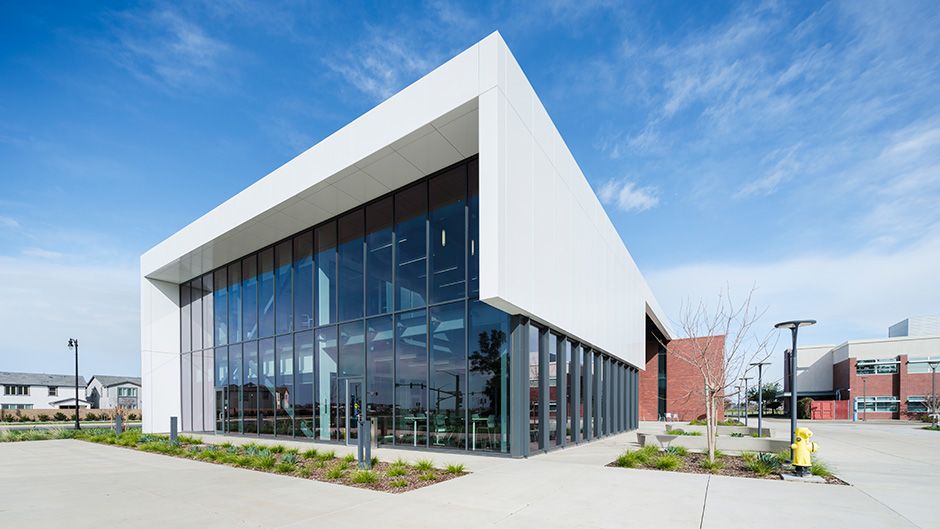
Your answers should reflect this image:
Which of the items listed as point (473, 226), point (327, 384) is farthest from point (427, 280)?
point (327, 384)

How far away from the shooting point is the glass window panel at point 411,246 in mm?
16125

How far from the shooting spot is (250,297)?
76.1 ft

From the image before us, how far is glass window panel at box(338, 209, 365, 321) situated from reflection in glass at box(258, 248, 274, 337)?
483 centimetres

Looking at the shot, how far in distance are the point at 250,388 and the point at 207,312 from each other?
576 cm

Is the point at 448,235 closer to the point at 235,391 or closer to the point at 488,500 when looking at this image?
the point at 488,500

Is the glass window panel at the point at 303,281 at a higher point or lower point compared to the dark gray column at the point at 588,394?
higher

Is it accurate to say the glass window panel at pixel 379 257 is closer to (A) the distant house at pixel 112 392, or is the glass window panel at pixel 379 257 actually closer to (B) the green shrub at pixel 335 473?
(B) the green shrub at pixel 335 473


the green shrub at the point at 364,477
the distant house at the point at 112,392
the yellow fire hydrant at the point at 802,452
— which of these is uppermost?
the yellow fire hydrant at the point at 802,452

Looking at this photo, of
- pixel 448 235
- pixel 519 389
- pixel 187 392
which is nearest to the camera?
pixel 519 389

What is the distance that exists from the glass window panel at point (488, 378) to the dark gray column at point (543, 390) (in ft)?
4.64

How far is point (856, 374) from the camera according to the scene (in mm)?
64625

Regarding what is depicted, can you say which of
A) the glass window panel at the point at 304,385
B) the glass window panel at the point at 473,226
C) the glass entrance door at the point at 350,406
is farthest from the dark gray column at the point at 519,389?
the glass window panel at the point at 304,385

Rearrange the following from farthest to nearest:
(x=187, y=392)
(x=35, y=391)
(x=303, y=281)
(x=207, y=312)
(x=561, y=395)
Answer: (x=35, y=391) < (x=187, y=392) < (x=207, y=312) < (x=303, y=281) < (x=561, y=395)

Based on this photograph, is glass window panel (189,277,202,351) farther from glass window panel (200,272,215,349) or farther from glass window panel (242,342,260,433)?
glass window panel (242,342,260,433)
